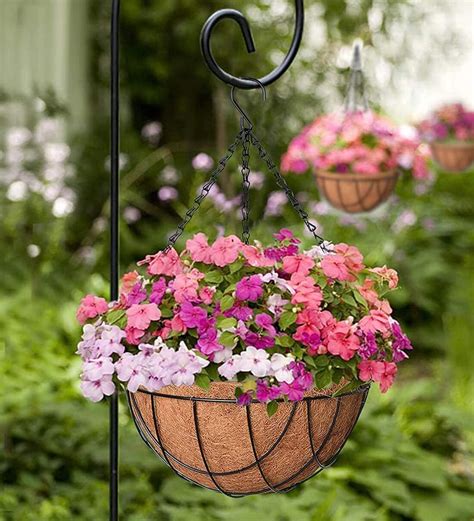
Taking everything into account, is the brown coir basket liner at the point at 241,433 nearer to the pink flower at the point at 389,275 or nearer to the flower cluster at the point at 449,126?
the pink flower at the point at 389,275

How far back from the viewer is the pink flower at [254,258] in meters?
1.46

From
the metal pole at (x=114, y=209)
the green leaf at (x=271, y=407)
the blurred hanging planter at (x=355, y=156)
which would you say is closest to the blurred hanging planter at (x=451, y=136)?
the blurred hanging planter at (x=355, y=156)

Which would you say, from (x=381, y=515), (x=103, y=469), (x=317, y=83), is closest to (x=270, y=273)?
(x=381, y=515)

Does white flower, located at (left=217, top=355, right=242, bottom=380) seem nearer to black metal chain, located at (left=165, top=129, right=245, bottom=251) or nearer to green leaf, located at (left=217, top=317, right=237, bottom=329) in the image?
green leaf, located at (left=217, top=317, right=237, bottom=329)

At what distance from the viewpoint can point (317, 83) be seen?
5797 millimetres

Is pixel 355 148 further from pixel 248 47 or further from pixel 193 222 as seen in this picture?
pixel 248 47

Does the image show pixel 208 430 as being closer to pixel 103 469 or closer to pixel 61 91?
pixel 103 469

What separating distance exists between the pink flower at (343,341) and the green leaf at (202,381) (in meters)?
0.17

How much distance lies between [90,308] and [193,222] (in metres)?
2.17

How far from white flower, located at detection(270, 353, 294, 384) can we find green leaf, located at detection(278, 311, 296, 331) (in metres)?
0.05

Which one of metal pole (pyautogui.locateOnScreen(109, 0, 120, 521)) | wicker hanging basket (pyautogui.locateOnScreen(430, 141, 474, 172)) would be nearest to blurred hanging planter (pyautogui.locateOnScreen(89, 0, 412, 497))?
metal pole (pyautogui.locateOnScreen(109, 0, 120, 521))

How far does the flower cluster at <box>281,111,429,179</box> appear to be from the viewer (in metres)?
3.06

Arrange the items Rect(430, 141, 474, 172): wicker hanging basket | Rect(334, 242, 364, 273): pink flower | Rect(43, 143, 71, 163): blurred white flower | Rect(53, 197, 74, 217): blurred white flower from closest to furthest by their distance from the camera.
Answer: Rect(334, 242, 364, 273): pink flower, Rect(430, 141, 474, 172): wicker hanging basket, Rect(43, 143, 71, 163): blurred white flower, Rect(53, 197, 74, 217): blurred white flower

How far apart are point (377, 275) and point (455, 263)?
4845 mm
